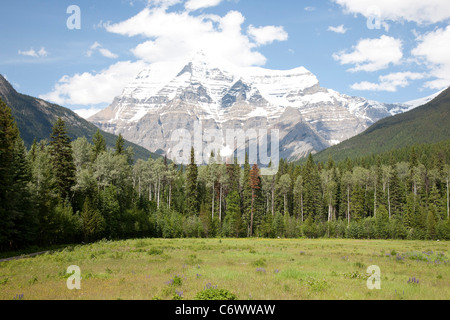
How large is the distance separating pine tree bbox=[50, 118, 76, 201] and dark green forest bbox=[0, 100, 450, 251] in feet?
0.59

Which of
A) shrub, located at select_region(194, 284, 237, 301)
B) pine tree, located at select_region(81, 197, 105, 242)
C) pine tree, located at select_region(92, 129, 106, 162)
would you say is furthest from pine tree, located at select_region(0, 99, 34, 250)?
pine tree, located at select_region(92, 129, 106, 162)

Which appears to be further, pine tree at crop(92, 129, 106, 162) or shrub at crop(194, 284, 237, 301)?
pine tree at crop(92, 129, 106, 162)

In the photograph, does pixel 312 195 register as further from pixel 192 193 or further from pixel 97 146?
pixel 97 146

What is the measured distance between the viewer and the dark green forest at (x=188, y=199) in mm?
42312

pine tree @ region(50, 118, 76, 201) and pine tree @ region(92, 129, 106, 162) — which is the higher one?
pine tree @ region(92, 129, 106, 162)

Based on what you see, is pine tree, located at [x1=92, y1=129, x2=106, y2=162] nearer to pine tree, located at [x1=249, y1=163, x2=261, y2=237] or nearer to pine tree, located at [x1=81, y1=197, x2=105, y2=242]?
pine tree, located at [x1=81, y1=197, x2=105, y2=242]

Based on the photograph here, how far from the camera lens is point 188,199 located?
285 ft

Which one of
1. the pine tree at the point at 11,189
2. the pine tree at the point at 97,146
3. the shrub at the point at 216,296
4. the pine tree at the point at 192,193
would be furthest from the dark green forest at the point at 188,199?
the shrub at the point at 216,296

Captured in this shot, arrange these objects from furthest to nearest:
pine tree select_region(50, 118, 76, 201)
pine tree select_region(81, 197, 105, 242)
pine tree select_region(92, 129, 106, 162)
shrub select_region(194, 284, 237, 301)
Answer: pine tree select_region(92, 129, 106, 162), pine tree select_region(50, 118, 76, 201), pine tree select_region(81, 197, 105, 242), shrub select_region(194, 284, 237, 301)

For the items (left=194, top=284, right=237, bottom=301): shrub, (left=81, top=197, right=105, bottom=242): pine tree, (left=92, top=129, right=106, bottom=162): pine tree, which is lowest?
(left=81, top=197, right=105, bottom=242): pine tree

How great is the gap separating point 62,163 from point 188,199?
123ft

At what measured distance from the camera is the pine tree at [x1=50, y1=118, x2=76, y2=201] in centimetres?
5512
